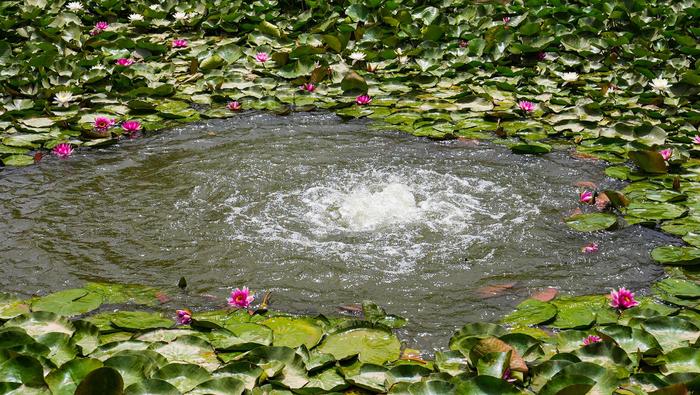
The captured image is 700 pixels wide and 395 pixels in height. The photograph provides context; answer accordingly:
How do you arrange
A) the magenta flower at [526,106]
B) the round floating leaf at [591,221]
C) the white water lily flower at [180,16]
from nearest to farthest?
the round floating leaf at [591,221] → the magenta flower at [526,106] → the white water lily flower at [180,16]

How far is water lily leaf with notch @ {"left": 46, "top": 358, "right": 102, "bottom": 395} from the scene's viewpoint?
271 cm

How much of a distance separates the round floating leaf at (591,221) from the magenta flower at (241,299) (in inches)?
72.1

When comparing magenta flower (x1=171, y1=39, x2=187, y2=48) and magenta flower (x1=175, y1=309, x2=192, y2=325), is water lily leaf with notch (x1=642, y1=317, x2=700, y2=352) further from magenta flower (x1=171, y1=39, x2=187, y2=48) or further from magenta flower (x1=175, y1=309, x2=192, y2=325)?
magenta flower (x1=171, y1=39, x2=187, y2=48)

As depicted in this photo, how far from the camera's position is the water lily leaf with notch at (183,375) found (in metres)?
2.80

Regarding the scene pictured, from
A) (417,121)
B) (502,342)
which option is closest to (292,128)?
(417,121)

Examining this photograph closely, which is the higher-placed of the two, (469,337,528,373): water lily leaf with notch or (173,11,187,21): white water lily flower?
(173,11,187,21): white water lily flower

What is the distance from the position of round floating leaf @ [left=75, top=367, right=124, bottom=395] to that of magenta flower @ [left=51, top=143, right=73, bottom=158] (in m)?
2.97

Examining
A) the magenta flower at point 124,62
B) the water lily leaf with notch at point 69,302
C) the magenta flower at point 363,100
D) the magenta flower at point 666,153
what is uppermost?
the magenta flower at point 124,62

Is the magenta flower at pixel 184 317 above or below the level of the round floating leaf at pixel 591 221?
below

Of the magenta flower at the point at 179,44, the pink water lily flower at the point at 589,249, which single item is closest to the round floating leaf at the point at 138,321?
the pink water lily flower at the point at 589,249

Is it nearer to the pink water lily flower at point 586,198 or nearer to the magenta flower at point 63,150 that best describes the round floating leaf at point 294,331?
the pink water lily flower at point 586,198

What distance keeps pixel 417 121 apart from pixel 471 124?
1.27 feet

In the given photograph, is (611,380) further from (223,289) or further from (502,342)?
(223,289)

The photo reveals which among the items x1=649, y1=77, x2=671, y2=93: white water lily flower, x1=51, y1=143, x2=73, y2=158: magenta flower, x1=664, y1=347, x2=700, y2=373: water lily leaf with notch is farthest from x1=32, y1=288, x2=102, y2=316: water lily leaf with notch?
x1=649, y1=77, x2=671, y2=93: white water lily flower
